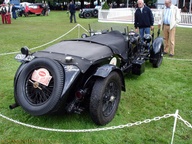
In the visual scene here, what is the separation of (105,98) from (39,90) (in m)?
0.96

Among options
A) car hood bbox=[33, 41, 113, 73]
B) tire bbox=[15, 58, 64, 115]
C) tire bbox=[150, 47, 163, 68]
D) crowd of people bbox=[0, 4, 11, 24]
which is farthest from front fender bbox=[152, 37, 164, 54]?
crowd of people bbox=[0, 4, 11, 24]

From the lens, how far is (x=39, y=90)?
11.0ft

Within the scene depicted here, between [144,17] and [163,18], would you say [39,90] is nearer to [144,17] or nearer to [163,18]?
[144,17]

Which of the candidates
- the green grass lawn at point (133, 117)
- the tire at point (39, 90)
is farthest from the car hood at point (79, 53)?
the green grass lawn at point (133, 117)

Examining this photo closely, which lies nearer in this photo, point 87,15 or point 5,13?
point 5,13

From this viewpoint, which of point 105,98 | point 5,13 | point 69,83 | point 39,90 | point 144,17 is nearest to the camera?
point 69,83

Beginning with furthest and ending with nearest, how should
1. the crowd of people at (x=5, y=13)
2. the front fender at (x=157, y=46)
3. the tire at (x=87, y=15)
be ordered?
the tire at (x=87, y=15)
the crowd of people at (x=5, y=13)
the front fender at (x=157, y=46)

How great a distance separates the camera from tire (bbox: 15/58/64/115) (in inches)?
124

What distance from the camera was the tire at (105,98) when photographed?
326 cm

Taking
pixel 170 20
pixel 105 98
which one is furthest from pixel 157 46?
pixel 105 98

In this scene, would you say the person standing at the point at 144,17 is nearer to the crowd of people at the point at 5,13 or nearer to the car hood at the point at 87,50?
the car hood at the point at 87,50

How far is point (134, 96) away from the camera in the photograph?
4.70 meters

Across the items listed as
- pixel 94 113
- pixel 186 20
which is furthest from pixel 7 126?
pixel 186 20

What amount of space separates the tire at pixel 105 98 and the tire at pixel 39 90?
48 cm
